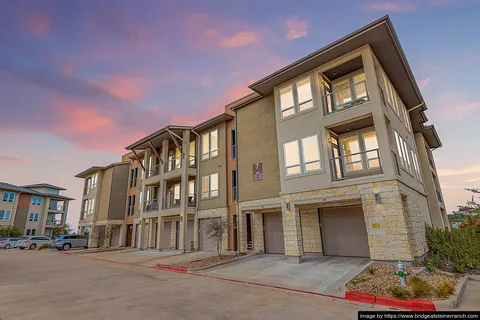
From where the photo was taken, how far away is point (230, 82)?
63.2ft

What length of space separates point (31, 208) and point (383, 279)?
2334 inches

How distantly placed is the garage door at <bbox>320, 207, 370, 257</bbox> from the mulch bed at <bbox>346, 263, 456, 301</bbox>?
334cm

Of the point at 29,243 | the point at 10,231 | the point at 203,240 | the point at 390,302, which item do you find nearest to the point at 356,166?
the point at 390,302

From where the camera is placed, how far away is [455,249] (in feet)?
34.2

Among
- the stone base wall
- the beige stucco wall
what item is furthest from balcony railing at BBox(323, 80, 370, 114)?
the stone base wall

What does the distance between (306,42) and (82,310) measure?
60.9 ft

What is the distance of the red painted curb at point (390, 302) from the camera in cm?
555

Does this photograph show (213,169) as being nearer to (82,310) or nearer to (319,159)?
(319,159)

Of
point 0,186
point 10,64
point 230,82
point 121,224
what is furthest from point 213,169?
point 0,186

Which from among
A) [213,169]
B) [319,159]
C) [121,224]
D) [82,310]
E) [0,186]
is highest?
[0,186]

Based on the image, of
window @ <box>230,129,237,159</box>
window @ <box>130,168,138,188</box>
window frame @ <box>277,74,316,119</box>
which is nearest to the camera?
window frame @ <box>277,74,316,119</box>

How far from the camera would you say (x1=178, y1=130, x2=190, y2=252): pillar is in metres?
19.1

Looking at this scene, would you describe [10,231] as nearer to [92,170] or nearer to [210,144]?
[92,170]

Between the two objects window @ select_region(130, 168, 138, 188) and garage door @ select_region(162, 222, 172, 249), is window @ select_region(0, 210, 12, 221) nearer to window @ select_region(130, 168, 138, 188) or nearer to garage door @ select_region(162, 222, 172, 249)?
window @ select_region(130, 168, 138, 188)
